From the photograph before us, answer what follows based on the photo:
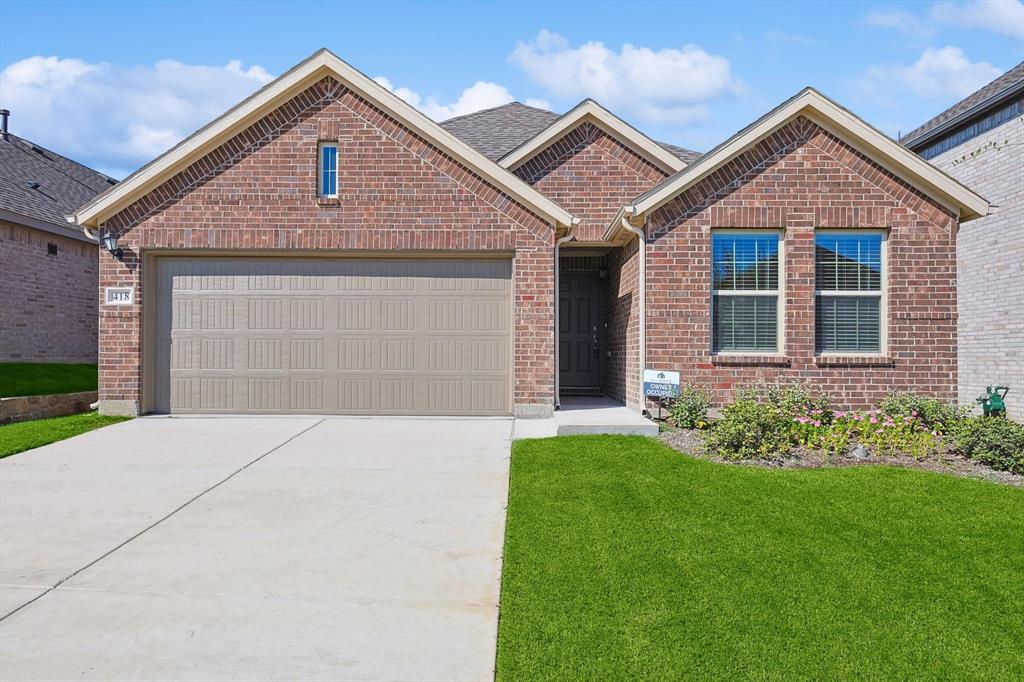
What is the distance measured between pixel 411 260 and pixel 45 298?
1066 centimetres

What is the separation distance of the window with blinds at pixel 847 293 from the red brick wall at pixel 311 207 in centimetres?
412

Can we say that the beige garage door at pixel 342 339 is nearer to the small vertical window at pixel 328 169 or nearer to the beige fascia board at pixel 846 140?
the small vertical window at pixel 328 169

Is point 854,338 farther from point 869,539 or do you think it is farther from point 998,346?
point 869,539

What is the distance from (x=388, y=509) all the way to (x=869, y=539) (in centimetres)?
374

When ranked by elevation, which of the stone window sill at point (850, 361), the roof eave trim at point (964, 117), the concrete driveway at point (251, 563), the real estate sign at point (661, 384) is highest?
the roof eave trim at point (964, 117)

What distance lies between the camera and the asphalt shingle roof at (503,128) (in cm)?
1505

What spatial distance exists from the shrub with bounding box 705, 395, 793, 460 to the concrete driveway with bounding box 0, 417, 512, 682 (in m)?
2.47

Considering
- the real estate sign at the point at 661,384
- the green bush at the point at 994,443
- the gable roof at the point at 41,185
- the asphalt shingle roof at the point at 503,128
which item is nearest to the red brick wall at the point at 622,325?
the real estate sign at the point at 661,384

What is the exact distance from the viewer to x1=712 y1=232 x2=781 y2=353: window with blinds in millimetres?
10211

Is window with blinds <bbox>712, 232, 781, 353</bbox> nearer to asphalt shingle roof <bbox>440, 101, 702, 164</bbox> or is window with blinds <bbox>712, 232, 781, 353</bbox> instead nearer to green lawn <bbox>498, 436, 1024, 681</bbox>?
green lawn <bbox>498, 436, 1024, 681</bbox>

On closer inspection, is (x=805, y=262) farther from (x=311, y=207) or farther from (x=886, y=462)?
(x=311, y=207)

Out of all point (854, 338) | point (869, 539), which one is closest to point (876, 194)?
point (854, 338)

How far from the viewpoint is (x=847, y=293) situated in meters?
10.2

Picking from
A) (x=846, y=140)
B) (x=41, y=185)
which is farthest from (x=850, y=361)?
(x=41, y=185)
